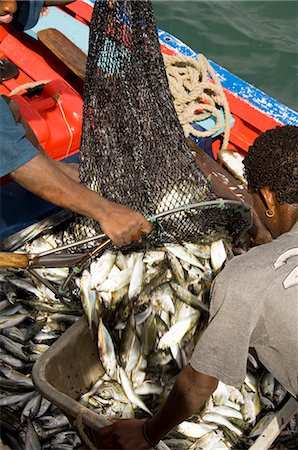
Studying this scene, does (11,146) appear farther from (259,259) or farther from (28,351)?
(259,259)

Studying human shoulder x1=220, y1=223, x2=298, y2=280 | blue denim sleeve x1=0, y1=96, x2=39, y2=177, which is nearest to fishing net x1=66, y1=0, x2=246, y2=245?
blue denim sleeve x1=0, y1=96, x2=39, y2=177

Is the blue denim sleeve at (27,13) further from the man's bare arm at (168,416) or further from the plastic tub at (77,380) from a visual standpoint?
the man's bare arm at (168,416)

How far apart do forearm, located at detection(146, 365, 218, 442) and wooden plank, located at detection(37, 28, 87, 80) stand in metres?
3.43

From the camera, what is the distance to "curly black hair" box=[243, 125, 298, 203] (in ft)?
8.15

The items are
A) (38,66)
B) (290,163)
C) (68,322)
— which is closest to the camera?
(290,163)

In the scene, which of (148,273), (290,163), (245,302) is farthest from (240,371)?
(148,273)

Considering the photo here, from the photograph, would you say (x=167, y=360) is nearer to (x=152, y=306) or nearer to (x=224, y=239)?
(x=152, y=306)

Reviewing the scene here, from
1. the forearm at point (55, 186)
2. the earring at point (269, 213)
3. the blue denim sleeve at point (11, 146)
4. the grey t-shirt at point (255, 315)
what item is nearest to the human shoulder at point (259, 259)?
the grey t-shirt at point (255, 315)

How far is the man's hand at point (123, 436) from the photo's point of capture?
104 inches

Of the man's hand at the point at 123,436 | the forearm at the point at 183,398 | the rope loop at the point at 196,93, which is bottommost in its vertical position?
the man's hand at the point at 123,436

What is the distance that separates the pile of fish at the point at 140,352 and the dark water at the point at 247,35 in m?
5.76

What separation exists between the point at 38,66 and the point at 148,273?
298 cm

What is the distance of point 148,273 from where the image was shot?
383 centimetres

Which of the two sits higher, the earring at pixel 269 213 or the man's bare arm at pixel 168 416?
the earring at pixel 269 213
